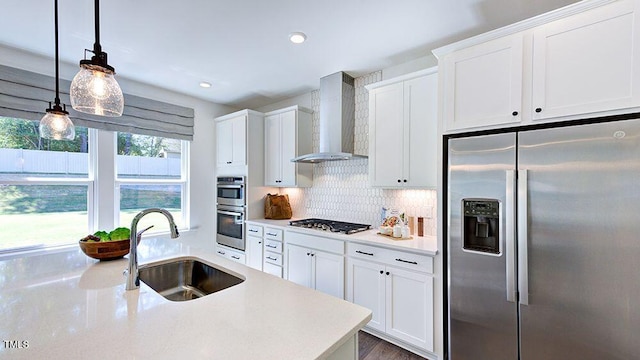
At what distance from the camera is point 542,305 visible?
163 cm

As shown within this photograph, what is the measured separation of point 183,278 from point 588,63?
270 centimetres

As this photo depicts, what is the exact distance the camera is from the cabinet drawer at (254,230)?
346cm

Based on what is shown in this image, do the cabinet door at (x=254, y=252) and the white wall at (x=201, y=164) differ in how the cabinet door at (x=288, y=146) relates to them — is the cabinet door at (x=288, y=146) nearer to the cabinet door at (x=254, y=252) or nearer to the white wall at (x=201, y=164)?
the cabinet door at (x=254, y=252)

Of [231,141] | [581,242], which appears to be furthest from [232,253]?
[581,242]

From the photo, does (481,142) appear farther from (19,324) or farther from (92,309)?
(19,324)

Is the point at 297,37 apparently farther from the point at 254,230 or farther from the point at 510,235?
the point at 254,230

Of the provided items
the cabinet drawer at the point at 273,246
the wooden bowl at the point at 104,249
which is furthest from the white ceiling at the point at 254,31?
the cabinet drawer at the point at 273,246

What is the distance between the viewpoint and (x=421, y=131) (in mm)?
2412

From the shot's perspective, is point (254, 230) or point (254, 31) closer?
point (254, 31)

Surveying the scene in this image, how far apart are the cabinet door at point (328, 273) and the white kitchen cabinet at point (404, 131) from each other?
858mm

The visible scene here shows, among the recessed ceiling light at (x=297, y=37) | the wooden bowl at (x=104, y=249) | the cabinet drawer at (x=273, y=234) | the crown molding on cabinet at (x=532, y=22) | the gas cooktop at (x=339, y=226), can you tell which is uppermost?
the recessed ceiling light at (x=297, y=37)

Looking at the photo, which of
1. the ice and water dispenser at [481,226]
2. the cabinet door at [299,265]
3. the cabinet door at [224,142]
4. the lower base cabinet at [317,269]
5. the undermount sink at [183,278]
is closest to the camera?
the undermount sink at [183,278]

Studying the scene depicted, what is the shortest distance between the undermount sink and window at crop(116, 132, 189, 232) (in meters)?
2.09

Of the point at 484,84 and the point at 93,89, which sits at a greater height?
A: the point at 484,84
